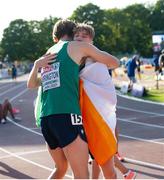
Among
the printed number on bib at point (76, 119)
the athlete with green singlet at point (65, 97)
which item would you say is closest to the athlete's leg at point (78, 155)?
the athlete with green singlet at point (65, 97)

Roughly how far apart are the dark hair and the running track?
3.15 meters

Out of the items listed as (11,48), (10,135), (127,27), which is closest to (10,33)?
(11,48)

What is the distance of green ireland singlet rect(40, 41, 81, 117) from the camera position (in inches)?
179

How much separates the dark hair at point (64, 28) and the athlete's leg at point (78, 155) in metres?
0.94

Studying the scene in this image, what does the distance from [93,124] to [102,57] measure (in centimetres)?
59

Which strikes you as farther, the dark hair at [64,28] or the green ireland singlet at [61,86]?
the dark hair at [64,28]

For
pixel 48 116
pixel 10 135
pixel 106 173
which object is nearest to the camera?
pixel 48 116

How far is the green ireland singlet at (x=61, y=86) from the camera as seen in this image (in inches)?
179

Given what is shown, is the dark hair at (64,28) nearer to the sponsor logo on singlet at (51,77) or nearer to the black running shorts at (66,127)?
the sponsor logo on singlet at (51,77)

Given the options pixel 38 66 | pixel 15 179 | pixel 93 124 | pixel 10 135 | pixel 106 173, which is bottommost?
pixel 10 135

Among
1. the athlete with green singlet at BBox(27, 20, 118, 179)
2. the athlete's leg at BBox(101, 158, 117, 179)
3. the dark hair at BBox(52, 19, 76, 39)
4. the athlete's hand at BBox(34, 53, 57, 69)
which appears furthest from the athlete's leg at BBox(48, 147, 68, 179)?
the dark hair at BBox(52, 19, 76, 39)

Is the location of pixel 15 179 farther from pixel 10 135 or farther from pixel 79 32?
pixel 10 135

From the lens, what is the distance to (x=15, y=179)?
7.85 m

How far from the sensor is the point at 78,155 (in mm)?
4496
